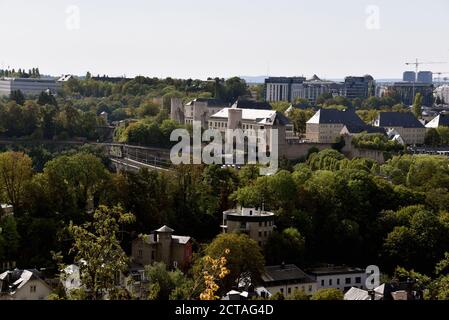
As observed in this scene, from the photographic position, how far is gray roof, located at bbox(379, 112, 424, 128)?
57344 mm

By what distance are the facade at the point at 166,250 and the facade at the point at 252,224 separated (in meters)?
2.12

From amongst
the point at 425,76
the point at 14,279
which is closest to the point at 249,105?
the point at 14,279

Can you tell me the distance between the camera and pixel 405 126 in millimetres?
57219

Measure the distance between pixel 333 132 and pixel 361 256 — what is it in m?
23.7

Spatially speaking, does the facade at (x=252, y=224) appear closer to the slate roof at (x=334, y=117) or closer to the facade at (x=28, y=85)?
the slate roof at (x=334, y=117)

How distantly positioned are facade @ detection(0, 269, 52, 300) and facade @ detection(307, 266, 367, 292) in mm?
8136

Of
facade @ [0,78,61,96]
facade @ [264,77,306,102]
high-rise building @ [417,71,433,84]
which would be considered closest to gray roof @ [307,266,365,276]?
facade @ [0,78,61,96]

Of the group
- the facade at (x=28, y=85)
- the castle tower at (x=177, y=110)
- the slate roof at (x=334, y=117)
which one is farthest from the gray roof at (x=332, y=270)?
the facade at (x=28, y=85)

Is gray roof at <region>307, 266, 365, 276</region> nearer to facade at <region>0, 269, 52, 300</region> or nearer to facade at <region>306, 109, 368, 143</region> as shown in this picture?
facade at <region>0, 269, 52, 300</region>

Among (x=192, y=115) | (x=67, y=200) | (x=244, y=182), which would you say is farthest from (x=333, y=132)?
(x=67, y=200)

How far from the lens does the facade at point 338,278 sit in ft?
79.8
